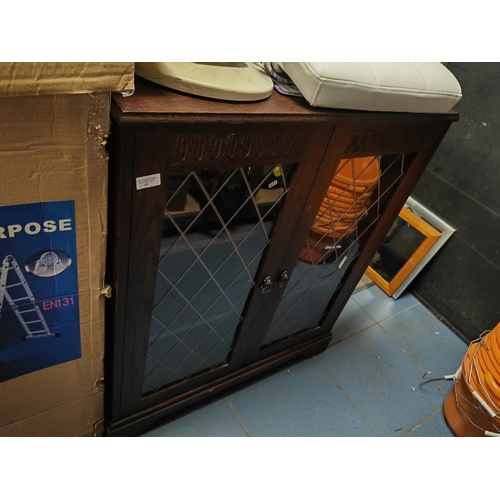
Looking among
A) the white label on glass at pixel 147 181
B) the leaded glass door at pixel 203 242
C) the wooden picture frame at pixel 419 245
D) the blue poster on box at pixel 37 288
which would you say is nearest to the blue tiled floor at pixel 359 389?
the wooden picture frame at pixel 419 245

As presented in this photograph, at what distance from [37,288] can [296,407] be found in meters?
1.22

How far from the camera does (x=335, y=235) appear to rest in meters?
1.30

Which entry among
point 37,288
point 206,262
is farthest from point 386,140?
point 37,288

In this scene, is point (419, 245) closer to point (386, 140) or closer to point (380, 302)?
point (380, 302)

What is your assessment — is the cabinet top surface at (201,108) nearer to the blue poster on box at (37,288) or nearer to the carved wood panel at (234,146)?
the carved wood panel at (234,146)

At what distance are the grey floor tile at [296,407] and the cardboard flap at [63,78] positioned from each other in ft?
4.42

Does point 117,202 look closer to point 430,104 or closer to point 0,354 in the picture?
point 0,354

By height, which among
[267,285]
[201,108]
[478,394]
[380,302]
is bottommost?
[380,302]

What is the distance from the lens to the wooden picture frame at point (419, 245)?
1.98m

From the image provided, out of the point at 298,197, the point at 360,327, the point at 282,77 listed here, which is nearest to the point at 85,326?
the point at 298,197

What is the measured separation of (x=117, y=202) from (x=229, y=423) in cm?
111

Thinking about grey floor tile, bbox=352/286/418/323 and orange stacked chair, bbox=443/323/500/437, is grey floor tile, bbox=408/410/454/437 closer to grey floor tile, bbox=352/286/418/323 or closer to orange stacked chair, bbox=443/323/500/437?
orange stacked chair, bbox=443/323/500/437

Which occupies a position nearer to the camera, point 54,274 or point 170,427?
point 54,274

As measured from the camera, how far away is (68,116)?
0.58 m
